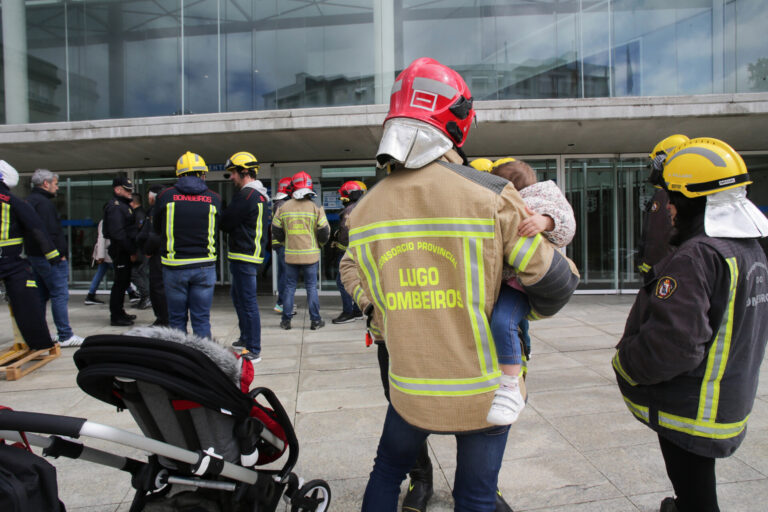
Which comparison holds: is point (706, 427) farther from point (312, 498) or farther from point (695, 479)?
point (312, 498)

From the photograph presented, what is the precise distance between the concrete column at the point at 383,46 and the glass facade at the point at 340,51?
2 cm

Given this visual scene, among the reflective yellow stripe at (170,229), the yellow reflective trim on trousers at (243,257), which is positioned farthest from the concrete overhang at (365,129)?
the reflective yellow stripe at (170,229)

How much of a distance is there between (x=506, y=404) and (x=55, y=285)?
5.81 metres

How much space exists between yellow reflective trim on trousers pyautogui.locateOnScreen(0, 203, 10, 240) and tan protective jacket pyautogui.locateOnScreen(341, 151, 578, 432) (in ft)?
15.2

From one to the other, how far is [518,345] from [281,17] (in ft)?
28.1

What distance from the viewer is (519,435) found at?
333 cm

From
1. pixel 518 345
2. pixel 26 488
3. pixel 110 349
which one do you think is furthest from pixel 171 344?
pixel 518 345

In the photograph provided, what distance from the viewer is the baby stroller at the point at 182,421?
5.82ft

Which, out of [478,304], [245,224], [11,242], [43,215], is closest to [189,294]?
[245,224]

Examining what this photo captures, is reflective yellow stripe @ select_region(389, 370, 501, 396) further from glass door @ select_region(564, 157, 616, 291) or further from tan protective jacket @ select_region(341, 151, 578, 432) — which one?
glass door @ select_region(564, 157, 616, 291)

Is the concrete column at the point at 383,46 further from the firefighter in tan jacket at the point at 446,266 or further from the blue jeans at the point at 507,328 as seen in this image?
the blue jeans at the point at 507,328

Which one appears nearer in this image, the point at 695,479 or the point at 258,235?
the point at 695,479

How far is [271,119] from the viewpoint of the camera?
7727 mm

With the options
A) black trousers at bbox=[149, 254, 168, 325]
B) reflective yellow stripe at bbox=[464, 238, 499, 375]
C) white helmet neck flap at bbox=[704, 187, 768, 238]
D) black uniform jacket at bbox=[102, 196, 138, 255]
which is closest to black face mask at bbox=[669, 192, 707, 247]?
white helmet neck flap at bbox=[704, 187, 768, 238]
